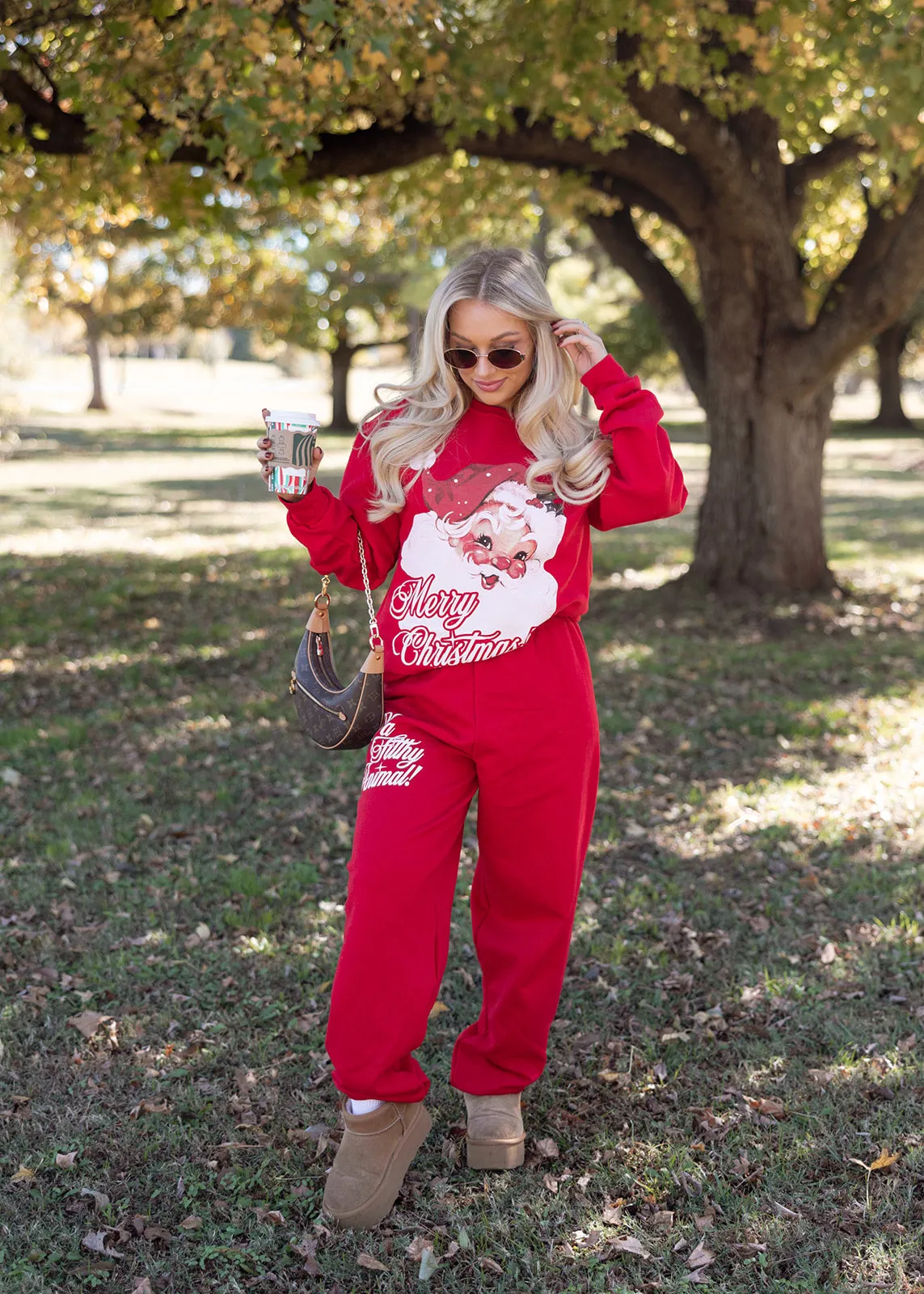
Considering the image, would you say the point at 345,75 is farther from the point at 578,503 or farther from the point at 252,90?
the point at 578,503

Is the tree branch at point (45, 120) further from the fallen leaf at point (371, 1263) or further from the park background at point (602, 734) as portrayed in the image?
the fallen leaf at point (371, 1263)

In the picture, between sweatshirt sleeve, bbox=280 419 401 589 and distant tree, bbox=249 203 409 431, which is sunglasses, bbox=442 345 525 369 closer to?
sweatshirt sleeve, bbox=280 419 401 589

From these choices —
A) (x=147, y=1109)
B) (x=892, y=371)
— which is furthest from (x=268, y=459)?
(x=892, y=371)

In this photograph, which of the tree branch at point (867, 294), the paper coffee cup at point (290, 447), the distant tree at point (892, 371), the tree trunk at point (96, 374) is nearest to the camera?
the paper coffee cup at point (290, 447)

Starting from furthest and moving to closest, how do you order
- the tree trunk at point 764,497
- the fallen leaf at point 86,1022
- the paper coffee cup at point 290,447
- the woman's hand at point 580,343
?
the tree trunk at point 764,497
the fallen leaf at point 86,1022
the woman's hand at point 580,343
the paper coffee cup at point 290,447

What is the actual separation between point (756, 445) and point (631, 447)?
309 inches

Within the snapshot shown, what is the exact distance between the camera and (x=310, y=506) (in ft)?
9.45

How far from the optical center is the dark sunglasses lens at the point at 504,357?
2854 mm

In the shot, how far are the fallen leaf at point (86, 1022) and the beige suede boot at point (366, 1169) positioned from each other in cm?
125

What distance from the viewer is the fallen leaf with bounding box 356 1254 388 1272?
112 inches

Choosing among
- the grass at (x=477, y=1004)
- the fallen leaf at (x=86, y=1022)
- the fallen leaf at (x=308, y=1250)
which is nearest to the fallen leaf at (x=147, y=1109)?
the grass at (x=477, y=1004)

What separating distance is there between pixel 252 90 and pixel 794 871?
466cm

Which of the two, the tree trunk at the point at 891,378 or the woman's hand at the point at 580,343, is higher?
the tree trunk at the point at 891,378

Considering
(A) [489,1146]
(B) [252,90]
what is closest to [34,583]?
(B) [252,90]
